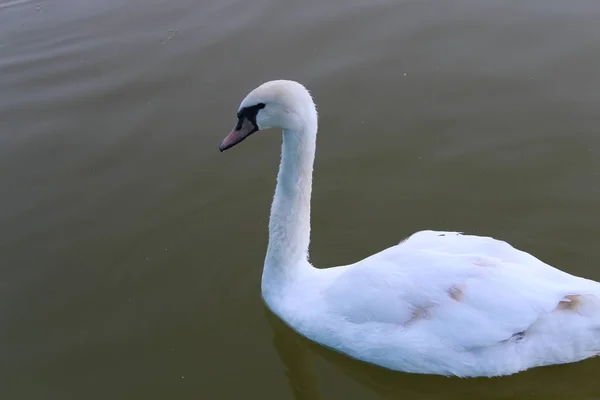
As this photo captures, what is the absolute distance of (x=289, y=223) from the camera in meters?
5.00

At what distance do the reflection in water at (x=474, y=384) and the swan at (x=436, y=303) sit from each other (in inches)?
5.3

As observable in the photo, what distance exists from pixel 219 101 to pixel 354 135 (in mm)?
1693

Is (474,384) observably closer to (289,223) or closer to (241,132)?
(289,223)

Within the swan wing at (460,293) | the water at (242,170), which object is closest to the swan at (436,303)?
the swan wing at (460,293)

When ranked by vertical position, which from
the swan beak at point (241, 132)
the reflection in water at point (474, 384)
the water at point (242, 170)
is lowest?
the reflection in water at point (474, 384)

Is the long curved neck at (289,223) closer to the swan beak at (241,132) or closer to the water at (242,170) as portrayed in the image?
the swan beak at (241,132)

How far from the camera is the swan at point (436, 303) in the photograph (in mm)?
4129

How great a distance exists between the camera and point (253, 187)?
21.0ft

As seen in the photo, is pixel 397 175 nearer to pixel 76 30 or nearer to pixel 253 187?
pixel 253 187

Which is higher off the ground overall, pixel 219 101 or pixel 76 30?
pixel 76 30

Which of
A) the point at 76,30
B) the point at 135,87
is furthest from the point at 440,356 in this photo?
the point at 76,30

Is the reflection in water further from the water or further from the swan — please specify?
the swan

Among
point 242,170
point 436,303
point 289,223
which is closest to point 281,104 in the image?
point 289,223

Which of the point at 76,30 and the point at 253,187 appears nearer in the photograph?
the point at 253,187
